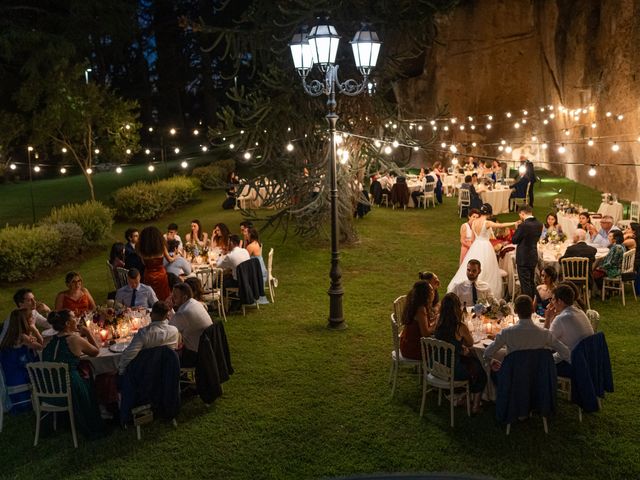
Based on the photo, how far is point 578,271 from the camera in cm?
Answer: 1047

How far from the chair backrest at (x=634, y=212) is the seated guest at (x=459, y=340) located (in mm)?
9717

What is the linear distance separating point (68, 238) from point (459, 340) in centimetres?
1170

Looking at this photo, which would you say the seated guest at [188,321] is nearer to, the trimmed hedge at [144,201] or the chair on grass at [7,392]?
the chair on grass at [7,392]

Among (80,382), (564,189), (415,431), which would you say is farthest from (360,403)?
(564,189)

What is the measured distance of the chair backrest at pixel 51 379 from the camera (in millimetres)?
6590

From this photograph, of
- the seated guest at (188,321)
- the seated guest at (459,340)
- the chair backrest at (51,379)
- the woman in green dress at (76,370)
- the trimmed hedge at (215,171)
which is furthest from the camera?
the trimmed hedge at (215,171)

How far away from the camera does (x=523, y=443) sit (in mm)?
6371

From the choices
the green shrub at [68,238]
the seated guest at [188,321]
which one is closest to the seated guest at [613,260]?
the seated guest at [188,321]

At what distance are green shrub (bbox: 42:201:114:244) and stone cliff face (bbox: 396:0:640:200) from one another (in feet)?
37.6

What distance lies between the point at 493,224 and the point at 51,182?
1145 inches

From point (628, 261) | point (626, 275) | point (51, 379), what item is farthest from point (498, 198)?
point (51, 379)

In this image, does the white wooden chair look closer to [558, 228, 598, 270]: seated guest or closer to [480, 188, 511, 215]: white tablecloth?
[480, 188, 511, 215]: white tablecloth

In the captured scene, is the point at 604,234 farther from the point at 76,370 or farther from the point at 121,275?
the point at 76,370

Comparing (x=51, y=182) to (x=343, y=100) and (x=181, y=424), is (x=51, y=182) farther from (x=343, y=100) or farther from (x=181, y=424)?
(x=181, y=424)
